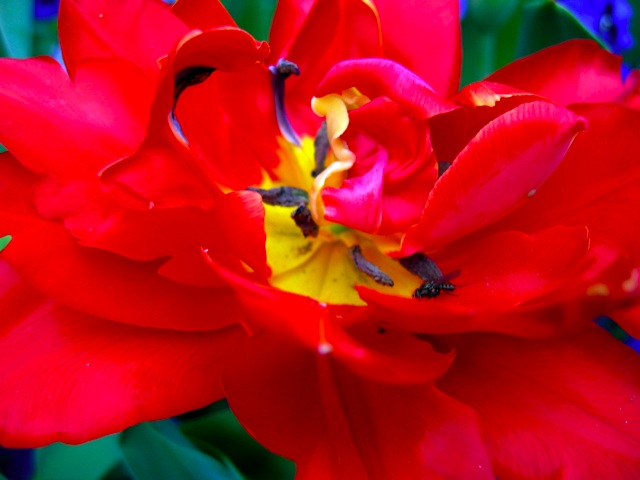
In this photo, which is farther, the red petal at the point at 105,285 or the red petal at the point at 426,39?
the red petal at the point at 426,39

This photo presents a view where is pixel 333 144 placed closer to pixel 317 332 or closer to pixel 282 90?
pixel 282 90

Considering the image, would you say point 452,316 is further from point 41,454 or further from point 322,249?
point 41,454

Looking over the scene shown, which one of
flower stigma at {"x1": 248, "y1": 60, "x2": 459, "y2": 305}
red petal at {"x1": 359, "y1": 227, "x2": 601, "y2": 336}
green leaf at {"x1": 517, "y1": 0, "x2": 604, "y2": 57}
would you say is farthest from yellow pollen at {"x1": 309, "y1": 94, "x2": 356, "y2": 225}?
green leaf at {"x1": 517, "y1": 0, "x2": 604, "y2": 57}

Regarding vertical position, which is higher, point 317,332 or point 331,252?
point 317,332

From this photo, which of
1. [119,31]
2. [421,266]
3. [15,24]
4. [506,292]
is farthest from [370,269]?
[15,24]

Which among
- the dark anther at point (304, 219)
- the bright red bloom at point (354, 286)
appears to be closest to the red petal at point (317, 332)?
the bright red bloom at point (354, 286)

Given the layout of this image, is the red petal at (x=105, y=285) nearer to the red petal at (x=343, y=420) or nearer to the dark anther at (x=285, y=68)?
the red petal at (x=343, y=420)
